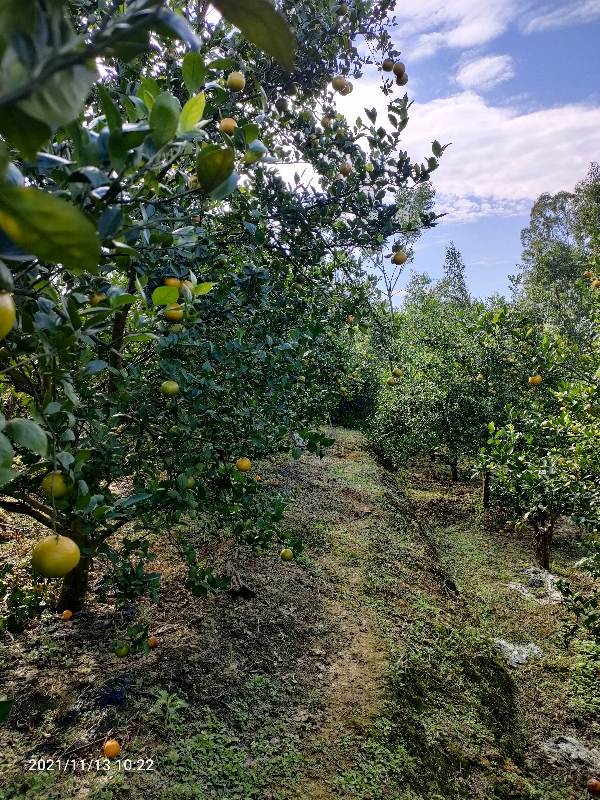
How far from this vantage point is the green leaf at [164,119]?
65 cm

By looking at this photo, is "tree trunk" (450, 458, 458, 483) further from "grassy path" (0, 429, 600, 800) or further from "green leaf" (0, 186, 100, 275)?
"green leaf" (0, 186, 100, 275)

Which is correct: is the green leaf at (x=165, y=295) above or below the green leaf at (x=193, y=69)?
below

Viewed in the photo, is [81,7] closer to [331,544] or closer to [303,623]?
[303,623]

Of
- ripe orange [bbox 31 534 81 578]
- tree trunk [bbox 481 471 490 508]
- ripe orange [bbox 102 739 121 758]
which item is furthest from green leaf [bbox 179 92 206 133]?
tree trunk [bbox 481 471 490 508]

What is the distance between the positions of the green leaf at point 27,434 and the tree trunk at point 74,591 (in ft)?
7.82

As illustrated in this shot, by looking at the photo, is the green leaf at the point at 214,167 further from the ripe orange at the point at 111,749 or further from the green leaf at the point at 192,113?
the ripe orange at the point at 111,749

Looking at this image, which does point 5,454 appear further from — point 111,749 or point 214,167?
point 111,749

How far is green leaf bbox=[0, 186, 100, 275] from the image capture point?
324 mm

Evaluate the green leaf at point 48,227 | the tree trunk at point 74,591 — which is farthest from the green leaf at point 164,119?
the tree trunk at point 74,591

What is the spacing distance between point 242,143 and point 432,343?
7.87 metres

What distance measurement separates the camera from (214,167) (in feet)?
2.19

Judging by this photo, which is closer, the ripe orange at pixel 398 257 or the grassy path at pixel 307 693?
the grassy path at pixel 307 693

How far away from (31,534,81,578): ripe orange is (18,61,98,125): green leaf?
2.29ft

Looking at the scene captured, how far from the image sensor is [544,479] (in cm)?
359
